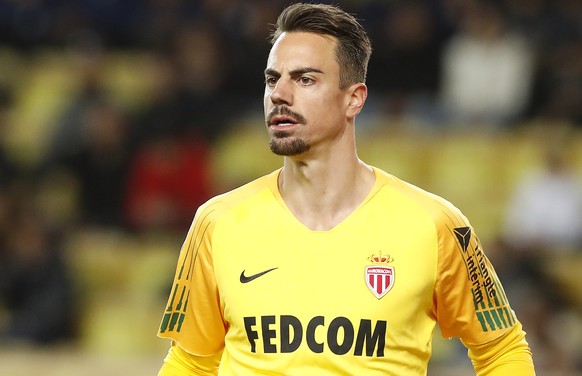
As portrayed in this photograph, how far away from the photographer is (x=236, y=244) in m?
4.01

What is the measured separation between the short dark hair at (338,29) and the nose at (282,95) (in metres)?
0.22

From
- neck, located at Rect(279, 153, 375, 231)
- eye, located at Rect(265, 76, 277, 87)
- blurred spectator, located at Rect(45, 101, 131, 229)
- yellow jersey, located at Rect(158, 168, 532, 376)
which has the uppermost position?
blurred spectator, located at Rect(45, 101, 131, 229)

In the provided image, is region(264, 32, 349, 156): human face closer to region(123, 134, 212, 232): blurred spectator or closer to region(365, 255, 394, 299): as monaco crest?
region(365, 255, 394, 299): as monaco crest

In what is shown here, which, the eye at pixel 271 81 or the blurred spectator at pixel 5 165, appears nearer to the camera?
the eye at pixel 271 81

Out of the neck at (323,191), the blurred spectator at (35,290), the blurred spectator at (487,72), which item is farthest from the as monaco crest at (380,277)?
the blurred spectator at (487,72)

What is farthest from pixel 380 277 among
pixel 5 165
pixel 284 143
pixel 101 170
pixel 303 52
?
pixel 5 165

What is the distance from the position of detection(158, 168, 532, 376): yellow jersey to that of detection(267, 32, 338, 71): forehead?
46 cm

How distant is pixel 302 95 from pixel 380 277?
652mm

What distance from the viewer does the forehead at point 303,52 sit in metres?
3.90

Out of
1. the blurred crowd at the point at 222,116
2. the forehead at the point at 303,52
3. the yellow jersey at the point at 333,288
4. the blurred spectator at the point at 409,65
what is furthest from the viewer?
the blurred spectator at the point at 409,65

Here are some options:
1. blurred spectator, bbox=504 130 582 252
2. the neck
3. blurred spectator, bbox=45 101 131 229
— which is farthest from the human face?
blurred spectator, bbox=45 101 131 229

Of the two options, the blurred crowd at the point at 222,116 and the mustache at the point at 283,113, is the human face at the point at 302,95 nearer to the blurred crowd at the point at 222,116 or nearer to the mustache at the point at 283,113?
the mustache at the point at 283,113

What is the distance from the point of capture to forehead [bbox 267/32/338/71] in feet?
12.8

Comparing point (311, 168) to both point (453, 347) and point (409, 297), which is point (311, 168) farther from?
point (453, 347)
